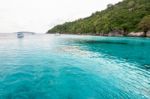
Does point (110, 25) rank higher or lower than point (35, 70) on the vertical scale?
higher

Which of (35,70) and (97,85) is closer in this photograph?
(97,85)

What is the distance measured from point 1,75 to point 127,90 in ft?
43.7

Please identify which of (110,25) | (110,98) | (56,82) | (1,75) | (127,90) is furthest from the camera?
(110,25)

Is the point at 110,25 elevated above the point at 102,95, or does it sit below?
above

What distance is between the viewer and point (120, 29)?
128500 millimetres

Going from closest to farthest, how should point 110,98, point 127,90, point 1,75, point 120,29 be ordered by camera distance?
point 110,98 → point 127,90 → point 1,75 → point 120,29

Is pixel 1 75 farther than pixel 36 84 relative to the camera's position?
Yes

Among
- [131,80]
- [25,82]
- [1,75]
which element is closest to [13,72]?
[1,75]

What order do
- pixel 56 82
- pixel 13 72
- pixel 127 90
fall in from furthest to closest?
pixel 13 72, pixel 56 82, pixel 127 90

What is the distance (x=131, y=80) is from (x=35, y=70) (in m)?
11.5

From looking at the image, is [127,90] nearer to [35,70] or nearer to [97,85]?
[97,85]

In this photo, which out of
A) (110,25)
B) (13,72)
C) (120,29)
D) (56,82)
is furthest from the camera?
(110,25)

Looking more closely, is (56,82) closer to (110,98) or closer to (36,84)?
(36,84)

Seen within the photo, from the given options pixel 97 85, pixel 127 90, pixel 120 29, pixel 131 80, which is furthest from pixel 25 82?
pixel 120 29
